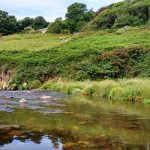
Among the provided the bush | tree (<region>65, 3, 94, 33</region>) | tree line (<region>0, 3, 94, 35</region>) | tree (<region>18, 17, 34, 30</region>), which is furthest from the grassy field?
tree (<region>18, 17, 34, 30</region>)

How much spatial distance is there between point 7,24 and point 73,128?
98.9 m

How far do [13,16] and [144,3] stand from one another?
5158cm

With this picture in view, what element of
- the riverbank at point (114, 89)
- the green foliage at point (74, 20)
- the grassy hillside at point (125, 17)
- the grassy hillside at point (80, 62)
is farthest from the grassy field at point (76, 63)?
the green foliage at point (74, 20)

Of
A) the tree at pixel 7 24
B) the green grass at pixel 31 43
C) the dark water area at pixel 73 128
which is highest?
the tree at pixel 7 24

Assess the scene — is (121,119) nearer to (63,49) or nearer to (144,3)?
(63,49)

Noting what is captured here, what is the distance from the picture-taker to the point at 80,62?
5012 centimetres

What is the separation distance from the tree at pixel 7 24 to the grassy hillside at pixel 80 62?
51.5 meters

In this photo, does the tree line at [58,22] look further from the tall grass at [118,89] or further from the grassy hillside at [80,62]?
the tall grass at [118,89]

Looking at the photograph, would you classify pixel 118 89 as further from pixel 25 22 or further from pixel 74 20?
pixel 25 22

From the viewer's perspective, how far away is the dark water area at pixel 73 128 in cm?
1411

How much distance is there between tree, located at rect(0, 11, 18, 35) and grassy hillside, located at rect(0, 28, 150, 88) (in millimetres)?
51530

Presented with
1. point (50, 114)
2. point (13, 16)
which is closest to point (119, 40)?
point (50, 114)

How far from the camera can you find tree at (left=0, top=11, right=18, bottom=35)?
111 meters

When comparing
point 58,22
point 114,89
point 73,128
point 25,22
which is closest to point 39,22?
point 25,22
